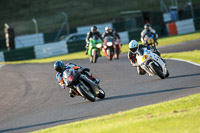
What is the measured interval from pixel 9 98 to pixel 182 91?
5.75 metres

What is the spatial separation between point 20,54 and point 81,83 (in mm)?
20063

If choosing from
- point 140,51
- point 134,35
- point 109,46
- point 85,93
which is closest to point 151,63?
point 140,51

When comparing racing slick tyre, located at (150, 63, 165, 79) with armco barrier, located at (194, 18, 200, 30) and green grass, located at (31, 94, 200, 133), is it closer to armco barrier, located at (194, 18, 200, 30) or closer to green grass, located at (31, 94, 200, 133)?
green grass, located at (31, 94, 200, 133)

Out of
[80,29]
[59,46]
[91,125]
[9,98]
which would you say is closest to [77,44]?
[59,46]

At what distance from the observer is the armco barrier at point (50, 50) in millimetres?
30906

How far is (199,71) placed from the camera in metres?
13.8

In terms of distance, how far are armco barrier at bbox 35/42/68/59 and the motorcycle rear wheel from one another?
66.4 feet

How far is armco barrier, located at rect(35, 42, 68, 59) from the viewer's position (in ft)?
101

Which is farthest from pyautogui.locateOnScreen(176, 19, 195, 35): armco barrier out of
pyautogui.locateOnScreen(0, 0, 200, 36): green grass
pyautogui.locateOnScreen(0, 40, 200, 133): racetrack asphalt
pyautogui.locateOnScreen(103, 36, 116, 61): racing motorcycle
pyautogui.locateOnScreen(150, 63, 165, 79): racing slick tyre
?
pyautogui.locateOnScreen(150, 63, 165, 79): racing slick tyre

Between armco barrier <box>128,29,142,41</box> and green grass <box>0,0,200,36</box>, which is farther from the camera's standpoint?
green grass <box>0,0,200,36</box>

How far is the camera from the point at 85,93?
10.8m

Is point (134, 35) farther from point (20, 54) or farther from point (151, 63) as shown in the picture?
point (151, 63)

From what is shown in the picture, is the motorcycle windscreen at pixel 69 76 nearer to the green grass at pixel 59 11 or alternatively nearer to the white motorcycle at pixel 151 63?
the white motorcycle at pixel 151 63

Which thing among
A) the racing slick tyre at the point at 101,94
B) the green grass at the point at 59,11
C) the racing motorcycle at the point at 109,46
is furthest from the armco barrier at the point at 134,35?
the racing slick tyre at the point at 101,94
